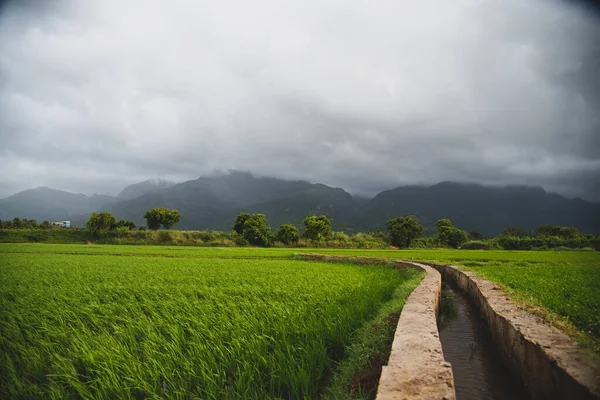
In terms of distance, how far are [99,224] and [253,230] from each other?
2710 cm

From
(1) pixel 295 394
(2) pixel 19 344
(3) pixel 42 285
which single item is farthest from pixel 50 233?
(1) pixel 295 394

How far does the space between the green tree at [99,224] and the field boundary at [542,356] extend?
2333 inches

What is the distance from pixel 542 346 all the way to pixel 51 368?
523cm

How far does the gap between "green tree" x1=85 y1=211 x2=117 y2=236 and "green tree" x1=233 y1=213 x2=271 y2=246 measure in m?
22.4

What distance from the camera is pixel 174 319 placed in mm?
4852

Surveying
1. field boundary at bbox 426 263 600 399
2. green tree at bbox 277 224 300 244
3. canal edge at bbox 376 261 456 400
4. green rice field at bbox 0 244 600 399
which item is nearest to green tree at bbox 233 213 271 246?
green tree at bbox 277 224 300 244

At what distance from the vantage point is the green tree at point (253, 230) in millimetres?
53456

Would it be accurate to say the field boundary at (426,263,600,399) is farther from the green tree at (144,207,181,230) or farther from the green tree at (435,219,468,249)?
the green tree at (144,207,181,230)

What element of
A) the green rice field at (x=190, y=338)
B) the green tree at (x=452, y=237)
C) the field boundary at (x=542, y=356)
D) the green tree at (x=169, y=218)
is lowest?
the green tree at (x=452, y=237)

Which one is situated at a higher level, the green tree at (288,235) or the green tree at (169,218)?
the green tree at (169,218)

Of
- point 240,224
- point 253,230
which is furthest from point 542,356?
point 240,224

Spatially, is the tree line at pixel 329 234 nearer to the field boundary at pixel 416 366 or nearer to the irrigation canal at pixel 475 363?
the irrigation canal at pixel 475 363

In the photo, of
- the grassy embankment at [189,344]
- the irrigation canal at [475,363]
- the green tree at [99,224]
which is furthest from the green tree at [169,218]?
the irrigation canal at [475,363]

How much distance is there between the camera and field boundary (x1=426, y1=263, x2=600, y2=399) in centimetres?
225
